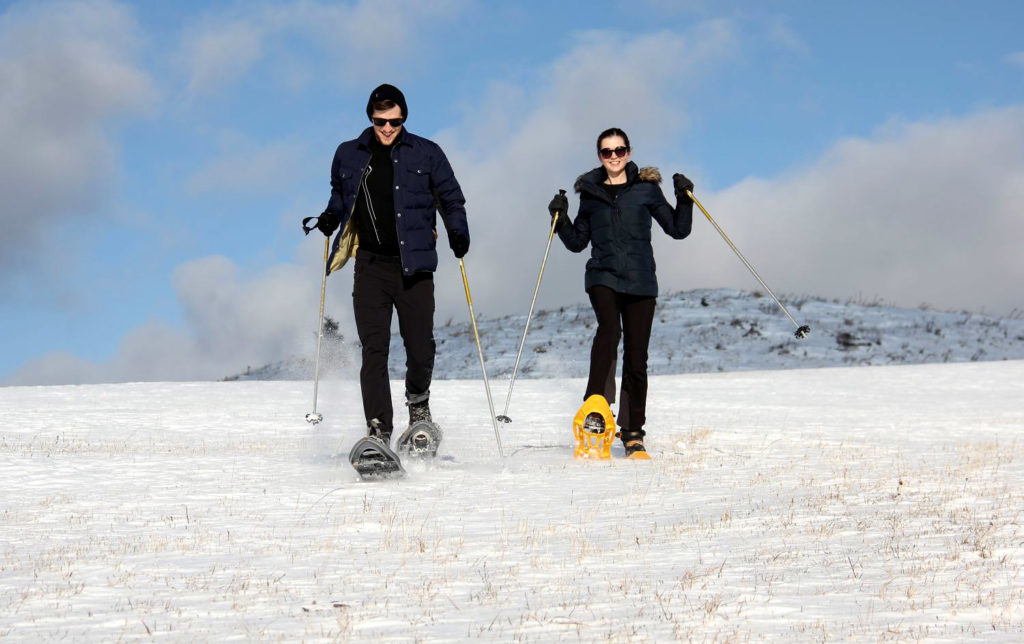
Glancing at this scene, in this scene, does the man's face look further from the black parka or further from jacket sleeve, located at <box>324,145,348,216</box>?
the black parka

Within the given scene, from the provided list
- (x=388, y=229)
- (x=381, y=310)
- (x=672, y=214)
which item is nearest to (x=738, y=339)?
(x=672, y=214)

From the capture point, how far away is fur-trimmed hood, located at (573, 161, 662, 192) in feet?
27.0

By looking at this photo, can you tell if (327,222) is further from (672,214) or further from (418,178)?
(672,214)

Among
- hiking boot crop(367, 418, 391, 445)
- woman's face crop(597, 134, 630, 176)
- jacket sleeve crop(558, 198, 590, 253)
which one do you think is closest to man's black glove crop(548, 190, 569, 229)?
jacket sleeve crop(558, 198, 590, 253)

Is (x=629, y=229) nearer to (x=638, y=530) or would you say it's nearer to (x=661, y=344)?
(x=638, y=530)

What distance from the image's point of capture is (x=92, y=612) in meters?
3.79

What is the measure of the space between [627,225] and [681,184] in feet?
2.08

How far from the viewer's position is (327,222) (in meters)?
7.30

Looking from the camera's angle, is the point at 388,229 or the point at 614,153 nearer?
the point at 388,229

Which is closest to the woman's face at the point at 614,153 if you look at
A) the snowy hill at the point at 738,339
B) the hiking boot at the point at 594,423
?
the hiking boot at the point at 594,423

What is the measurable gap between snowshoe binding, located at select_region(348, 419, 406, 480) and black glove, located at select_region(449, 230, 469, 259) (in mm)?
1511

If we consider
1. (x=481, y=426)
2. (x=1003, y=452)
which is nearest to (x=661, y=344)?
(x=481, y=426)

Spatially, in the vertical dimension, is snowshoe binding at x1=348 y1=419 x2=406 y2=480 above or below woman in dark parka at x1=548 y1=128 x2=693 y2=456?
below

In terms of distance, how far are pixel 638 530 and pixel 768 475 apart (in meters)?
2.47
